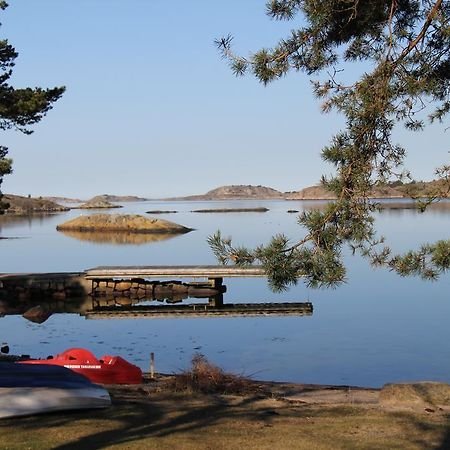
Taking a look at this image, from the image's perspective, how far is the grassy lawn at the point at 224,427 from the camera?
30.4 ft

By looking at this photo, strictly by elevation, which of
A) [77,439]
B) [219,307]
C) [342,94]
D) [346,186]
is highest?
[342,94]

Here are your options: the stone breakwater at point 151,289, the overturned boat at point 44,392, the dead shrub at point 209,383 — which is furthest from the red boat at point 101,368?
the stone breakwater at point 151,289

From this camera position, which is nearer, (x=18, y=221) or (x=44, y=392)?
(x=44, y=392)

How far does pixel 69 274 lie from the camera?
4309 cm

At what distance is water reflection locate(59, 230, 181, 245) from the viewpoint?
275ft

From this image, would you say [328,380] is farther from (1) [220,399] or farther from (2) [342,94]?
(2) [342,94]

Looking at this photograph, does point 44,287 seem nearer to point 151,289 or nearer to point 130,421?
point 151,289

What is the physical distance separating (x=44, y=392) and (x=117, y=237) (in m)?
79.7

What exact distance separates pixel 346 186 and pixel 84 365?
973 cm

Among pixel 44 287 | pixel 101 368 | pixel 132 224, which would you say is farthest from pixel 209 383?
pixel 132 224

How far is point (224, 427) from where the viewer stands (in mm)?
10305

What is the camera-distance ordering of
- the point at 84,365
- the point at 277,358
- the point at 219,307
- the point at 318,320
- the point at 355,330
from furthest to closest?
the point at 219,307, the point at 318,320, the point at 355,330, the point at 277,358, the point at 84,365

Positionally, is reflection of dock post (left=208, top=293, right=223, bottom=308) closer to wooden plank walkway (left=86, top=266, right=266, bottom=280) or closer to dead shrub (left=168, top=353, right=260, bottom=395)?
wooden plank walkway (left=86, top=266, right=266, bottom=280)

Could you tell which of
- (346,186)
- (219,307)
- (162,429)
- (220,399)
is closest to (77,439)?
(162,429)
